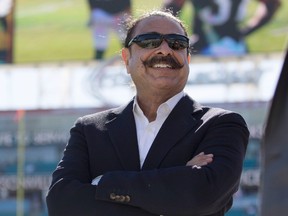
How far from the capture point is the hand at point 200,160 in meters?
3.38

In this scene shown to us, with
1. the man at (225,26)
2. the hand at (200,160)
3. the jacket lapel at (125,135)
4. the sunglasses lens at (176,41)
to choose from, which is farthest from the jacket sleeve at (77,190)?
the man at (225,26)

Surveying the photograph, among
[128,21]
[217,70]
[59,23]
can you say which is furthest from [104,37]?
[128,21]

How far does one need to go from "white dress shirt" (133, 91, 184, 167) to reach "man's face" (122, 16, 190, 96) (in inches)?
1.7

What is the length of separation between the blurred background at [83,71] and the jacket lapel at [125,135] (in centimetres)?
920

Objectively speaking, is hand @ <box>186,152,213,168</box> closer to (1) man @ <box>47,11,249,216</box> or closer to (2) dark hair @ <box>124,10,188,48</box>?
(1) man @ <box>47,11,249,216</box>

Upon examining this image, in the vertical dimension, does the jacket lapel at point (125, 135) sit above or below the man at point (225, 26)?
above

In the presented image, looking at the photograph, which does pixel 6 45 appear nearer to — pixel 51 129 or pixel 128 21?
pixel 51 129

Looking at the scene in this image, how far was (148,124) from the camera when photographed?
364 cm

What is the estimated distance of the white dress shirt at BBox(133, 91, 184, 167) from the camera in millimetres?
3555

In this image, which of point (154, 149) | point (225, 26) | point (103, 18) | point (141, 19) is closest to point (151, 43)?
point (141, 19)

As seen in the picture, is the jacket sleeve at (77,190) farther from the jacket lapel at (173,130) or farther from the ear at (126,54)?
the ear at (126,54)

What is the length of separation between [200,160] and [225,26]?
1028 centimetres

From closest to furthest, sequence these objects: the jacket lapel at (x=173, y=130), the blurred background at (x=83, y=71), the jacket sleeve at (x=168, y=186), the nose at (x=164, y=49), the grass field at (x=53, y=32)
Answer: the jacket sleeve at (x=168, y=186)
the jacket lapel at (x=173, y=130)
the nose at (x=164, y=49)
the blurred background at (x=83, y=71)
the grass field at (x=53, y=32)

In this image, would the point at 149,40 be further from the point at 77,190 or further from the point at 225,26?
the point at 225,26
